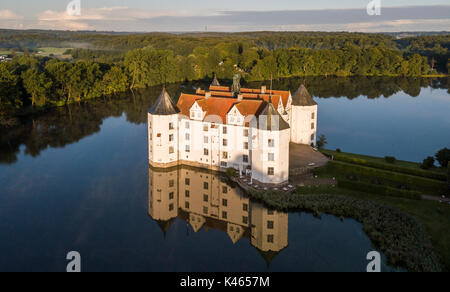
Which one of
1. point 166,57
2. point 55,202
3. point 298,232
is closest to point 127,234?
point 55,202

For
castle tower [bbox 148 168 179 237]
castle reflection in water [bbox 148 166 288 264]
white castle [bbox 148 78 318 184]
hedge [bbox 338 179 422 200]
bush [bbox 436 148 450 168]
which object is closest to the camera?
castle reflection in water [bbox 148 166 288 264]

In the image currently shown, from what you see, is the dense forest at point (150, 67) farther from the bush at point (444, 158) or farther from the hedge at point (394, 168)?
the bush at point (444, 158)

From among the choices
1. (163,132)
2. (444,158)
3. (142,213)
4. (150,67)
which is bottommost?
(142,213)

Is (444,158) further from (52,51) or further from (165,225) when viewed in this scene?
(52,51)

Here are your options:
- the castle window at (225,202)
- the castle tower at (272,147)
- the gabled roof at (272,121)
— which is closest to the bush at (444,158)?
the castle tower at (272,147)

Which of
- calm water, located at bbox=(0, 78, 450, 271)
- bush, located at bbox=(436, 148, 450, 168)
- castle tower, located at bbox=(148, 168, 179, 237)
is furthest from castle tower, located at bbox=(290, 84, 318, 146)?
castle tower, located at bbox=(148, 168, 179, 237)

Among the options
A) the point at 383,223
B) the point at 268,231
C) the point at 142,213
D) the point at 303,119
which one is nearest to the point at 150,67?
the point at 303,119

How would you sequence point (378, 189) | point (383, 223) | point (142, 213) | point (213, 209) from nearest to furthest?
1. point (383, 223)
2. point (142, 213)
3. point (213, 209)
4. point (378, 189)

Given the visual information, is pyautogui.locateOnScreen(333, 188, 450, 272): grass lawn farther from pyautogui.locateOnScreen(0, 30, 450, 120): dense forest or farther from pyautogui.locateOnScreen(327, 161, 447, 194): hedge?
pyautogui.locateOnScreen(0, 30, 450, 120): dense forest
